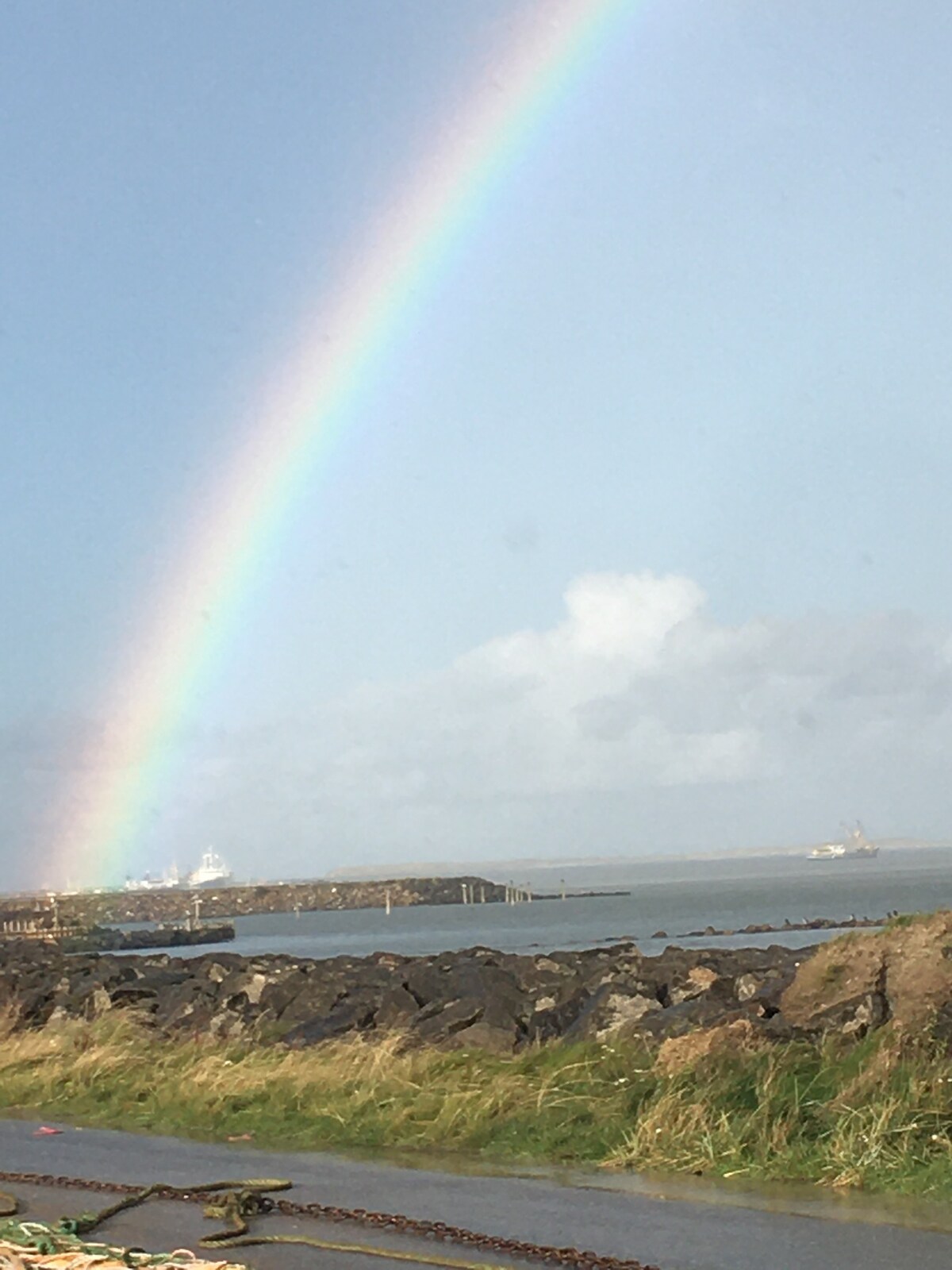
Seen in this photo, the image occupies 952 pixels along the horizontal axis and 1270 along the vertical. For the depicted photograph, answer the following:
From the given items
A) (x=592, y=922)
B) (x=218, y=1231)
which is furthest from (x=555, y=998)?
(x=592, y=922)

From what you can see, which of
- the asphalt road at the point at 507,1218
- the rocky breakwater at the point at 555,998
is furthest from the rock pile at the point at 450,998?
the asphalt road at the point at 507,1218

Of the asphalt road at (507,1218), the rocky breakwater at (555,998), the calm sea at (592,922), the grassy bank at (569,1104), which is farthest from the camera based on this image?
the calm sea at (592,922)

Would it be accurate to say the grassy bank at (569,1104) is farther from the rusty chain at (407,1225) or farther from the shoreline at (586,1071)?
the rusty chain at (407,1225)

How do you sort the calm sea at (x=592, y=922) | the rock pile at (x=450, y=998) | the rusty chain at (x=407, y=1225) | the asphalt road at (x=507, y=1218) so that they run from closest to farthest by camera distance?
1. the rusty chain at (x=407, y=1225)
2. the asphalt road at (x=507, y=1218)
3. the rock pile at (x=450, y=998)
4. the calm sea at (x=592, y=922)

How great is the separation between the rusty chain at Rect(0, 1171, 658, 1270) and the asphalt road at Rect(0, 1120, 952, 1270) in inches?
6.2

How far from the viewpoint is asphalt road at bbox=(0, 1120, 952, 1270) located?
880 cm

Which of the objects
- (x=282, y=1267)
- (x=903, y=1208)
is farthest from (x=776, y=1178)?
(x=282, y=1267)

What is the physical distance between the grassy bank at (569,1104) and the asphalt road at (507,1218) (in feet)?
3.35

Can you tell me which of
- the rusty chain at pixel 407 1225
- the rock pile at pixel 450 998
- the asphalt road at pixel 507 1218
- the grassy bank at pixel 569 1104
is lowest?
the asphalt road at pixel 507 1218

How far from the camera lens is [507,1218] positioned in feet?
32.9

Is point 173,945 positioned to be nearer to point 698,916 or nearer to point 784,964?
point 698,916

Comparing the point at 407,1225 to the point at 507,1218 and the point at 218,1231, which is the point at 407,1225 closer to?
the point at 507,1218

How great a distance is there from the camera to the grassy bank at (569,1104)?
11367 millimetres

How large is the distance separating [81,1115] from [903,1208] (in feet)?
31.2
